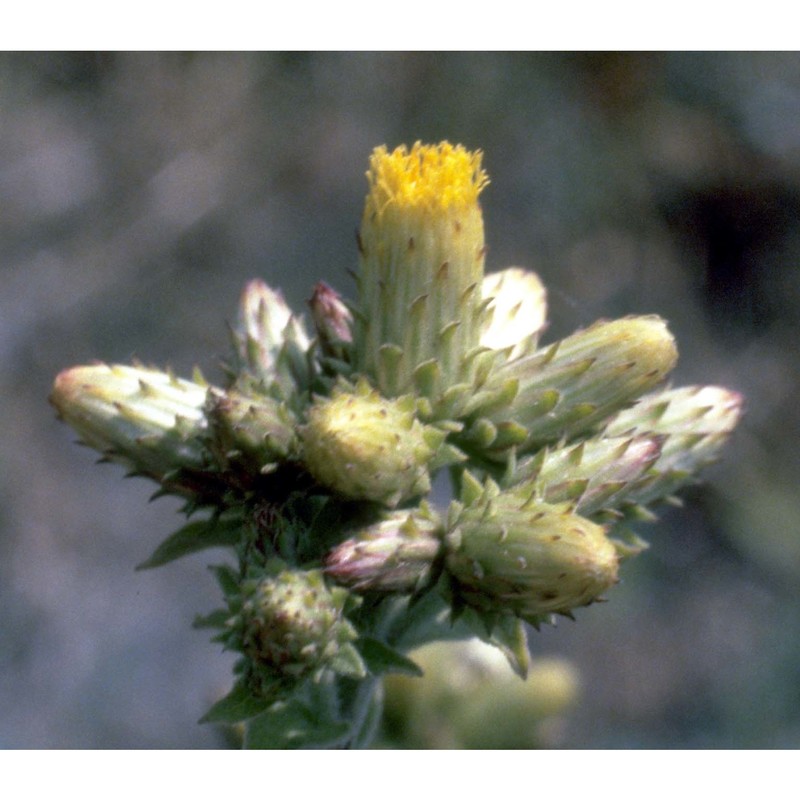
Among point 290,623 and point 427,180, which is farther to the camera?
point 427,180

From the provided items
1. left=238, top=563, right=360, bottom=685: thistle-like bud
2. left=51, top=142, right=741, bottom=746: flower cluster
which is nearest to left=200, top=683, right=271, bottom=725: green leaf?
left=51, top=142, right=741, bottom=746: flower cluster

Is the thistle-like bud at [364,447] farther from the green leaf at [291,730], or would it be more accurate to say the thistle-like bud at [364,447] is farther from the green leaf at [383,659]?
the green leaf at [291,730]

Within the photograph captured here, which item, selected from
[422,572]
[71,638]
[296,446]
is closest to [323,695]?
[422,572]

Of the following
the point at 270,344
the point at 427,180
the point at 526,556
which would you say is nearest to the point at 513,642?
the point at 526,556

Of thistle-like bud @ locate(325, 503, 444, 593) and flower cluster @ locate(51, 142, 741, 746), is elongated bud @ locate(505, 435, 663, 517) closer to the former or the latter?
flower cluster @ locate(51, 142, 741, 746)

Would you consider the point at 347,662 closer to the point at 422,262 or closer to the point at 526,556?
the point at 526,556

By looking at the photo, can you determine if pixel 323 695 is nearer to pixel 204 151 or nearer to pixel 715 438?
pixel 715 438

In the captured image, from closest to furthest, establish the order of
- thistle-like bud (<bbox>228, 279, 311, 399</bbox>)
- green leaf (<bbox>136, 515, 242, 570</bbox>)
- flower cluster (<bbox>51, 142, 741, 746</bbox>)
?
flower cluster (<bbox>51, 142, 741, 746</bbox>) < green leaf (<bbox>136, 515, 242, 570</bbox>) < thistle-like bud (<bbox>228, 279, 311, 399</bbox>)
